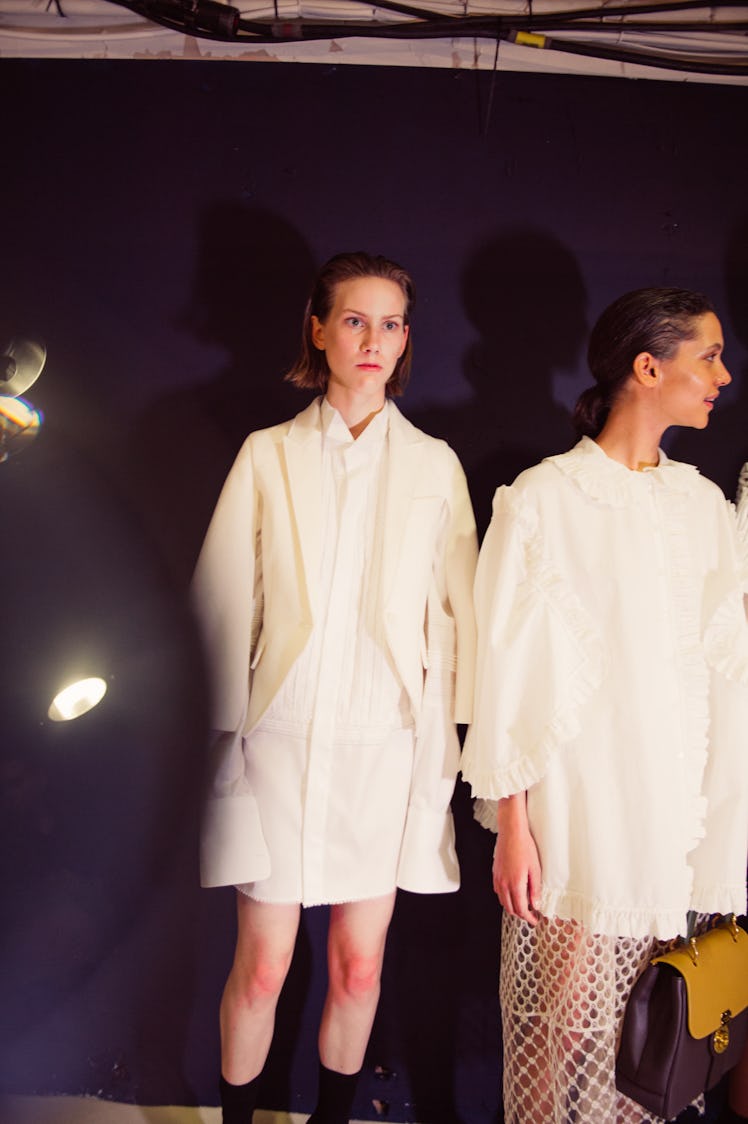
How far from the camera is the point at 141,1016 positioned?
204 cm

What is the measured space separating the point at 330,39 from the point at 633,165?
82 cm

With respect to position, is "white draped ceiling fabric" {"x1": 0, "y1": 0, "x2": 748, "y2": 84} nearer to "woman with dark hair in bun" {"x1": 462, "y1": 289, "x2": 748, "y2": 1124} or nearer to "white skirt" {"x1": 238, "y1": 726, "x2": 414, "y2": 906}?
"woman with dark hair in bun" {"x1": 462, "y1": 289, "x2": 748, "y2": 1124}

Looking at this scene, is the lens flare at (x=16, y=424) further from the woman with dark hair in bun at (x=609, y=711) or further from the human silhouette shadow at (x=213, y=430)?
the woman with dark hair in bun at (x=609, y=711)

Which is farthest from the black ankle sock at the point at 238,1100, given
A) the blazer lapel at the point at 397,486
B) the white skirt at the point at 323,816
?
the blazer lapel at the point at 397,486

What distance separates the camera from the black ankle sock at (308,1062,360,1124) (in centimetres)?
176

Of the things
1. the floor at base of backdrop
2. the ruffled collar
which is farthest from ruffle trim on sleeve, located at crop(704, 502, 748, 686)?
the floor at base of backdrop

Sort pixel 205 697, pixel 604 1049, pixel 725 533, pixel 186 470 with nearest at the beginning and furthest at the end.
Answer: pixel 604 1049, pixel 725 533, pixel 205 697, pixel 186 470

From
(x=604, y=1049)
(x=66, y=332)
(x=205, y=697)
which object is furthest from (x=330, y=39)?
(x=604, y=1049)

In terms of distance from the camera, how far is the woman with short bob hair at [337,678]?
166cm

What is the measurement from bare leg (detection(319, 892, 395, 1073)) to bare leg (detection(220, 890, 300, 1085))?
11 centimetres

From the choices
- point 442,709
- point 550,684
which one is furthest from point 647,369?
point 442,709

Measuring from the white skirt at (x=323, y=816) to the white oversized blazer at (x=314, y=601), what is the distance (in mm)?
46

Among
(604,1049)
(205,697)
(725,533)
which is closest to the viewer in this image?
(604,1049)

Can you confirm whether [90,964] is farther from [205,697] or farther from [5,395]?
[5,395]
